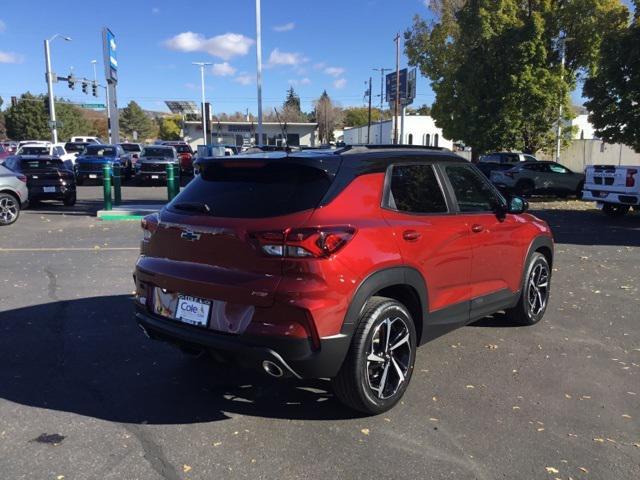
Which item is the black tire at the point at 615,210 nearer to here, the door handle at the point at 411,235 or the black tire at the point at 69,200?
the door handle at the point at 411,235

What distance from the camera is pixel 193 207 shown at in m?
3.87

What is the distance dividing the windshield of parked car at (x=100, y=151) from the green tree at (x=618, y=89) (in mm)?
19811

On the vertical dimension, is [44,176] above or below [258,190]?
below

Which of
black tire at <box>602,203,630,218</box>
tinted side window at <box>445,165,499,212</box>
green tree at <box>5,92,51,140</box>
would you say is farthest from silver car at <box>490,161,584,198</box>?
green tree at <box>5,92,51,140</box>

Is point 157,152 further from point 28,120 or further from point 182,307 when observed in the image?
point 28,120

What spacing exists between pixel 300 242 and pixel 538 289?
11.8ft

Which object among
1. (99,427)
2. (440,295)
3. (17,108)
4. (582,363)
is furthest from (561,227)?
(17,108)

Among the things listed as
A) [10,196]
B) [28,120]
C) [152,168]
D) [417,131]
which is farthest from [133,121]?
[10,196]

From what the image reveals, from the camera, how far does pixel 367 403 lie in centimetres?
370

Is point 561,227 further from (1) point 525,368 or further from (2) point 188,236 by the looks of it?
(2) point 188,236

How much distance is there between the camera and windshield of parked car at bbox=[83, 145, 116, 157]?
25438 millimetres

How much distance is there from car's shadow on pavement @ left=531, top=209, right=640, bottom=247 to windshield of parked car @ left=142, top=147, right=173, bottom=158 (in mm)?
15953

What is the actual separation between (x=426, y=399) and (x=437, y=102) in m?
27.8

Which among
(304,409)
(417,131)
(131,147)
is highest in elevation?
(417,131)
